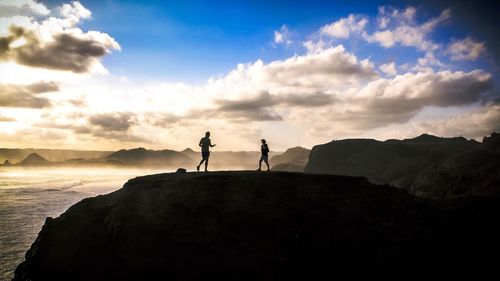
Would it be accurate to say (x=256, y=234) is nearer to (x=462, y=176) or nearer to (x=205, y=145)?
(x=205, y=145)

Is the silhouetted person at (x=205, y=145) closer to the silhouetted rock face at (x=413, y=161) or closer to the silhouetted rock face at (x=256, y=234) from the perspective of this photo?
the silhouetted rock face at (x=256, y=234)

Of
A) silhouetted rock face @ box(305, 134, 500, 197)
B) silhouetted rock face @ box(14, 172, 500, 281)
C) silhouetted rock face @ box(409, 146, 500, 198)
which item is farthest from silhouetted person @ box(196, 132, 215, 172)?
silhouetted rock face @ box(409, 146, 500, 198)

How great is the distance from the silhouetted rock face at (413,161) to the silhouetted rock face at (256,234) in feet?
35.0

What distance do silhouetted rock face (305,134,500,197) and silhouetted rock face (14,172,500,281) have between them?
10675 mm

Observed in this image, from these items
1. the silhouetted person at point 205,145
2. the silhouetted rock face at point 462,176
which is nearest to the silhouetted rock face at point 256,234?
the silhouetted person at point 205,145

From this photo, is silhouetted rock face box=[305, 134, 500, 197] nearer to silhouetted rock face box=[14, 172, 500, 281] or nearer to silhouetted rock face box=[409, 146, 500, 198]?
silhouetted rock face box=[409, 146, 500, 198]

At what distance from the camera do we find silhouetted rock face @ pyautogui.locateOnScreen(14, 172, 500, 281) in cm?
1216

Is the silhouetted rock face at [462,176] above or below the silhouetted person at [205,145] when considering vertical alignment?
below

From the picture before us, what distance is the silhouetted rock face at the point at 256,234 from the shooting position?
479 inches

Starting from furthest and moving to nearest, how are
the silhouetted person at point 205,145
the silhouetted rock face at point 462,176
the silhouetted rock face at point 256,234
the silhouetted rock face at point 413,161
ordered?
the silhouetted rock face at point 413,161 → the silhouetted rock face at point 462,176 → the silhouetted person at point 205,145 → the silhouetted rock face at point 256,234

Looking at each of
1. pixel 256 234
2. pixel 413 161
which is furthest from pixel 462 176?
pixel 413 161

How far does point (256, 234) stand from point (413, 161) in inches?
2763

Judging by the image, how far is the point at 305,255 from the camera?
12367 mm

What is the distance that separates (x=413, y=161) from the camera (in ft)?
241
